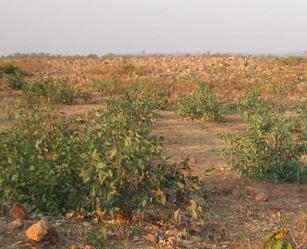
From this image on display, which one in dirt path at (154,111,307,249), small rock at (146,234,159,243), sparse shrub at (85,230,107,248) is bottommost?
dirt path at (154,111,307,249)

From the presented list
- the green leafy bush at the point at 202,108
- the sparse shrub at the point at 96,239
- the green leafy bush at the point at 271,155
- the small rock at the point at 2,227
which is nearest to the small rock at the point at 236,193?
the green leafy bush at the point at 271,155

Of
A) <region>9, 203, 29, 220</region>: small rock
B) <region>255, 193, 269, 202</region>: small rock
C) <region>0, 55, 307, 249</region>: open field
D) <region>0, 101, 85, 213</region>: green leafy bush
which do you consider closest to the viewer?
<region>0, 55, 307, 249</region>: open field

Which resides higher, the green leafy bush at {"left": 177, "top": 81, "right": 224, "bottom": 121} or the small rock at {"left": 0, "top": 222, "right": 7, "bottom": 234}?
the small rock at {"left": 0, "top": 222, "right": 7, "bottom": 234}

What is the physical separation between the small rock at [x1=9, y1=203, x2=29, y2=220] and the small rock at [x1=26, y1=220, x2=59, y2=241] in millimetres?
461

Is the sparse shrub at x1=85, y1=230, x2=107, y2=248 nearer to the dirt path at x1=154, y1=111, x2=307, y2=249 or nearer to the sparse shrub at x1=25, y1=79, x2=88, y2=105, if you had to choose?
the dirt path at x1=154, y1=111, x2=307, y2=249

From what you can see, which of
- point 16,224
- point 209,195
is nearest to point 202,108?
point 209,195

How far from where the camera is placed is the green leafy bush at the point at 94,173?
4398 mm

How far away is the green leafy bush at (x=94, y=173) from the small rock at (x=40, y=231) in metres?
0.53

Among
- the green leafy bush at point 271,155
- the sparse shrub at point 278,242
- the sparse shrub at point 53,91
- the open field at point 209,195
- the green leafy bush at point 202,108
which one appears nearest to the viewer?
the sparse shrub at point 278,242

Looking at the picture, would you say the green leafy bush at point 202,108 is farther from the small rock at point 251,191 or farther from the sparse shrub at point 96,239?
the sparse shrub at point 96,239

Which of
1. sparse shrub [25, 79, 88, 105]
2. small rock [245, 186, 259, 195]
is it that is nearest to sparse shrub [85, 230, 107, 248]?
small rock [245, 186, 259, 195]

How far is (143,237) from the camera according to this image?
13.8ft

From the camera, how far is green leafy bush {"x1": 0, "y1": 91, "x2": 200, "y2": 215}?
4.40m

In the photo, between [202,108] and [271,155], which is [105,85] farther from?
[271,155]
